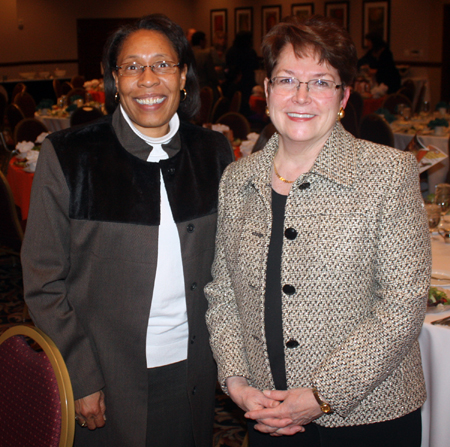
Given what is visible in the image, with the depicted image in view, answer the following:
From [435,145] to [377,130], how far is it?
68 centimetres

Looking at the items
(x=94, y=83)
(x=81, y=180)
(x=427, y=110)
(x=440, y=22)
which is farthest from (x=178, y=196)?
(x=440, y=22)

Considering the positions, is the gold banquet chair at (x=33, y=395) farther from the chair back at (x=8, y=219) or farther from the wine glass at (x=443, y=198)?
the chair back at (x=8, y=219)

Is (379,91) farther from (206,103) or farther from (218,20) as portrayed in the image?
(218,20)

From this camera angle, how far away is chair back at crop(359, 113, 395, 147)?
202 inches

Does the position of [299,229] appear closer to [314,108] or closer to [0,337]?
[314,108]

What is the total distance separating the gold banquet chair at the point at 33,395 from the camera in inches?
50.7

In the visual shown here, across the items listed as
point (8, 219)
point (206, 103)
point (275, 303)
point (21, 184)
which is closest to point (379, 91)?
point (206, 103)

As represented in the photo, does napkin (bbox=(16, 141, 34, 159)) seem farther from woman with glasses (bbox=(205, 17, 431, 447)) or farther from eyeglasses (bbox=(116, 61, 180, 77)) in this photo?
woman with glasses (bbox=(205, 17, 431, 447))

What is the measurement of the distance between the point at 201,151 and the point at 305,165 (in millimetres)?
449

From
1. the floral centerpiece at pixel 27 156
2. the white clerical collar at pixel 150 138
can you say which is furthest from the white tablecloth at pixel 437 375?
the floral centerpiece at pixel 27 156

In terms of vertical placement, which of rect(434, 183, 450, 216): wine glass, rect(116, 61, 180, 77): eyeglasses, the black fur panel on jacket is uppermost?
rect(116, 61, 180, 77): eyeglasses

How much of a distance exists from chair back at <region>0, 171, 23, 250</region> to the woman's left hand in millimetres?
2532

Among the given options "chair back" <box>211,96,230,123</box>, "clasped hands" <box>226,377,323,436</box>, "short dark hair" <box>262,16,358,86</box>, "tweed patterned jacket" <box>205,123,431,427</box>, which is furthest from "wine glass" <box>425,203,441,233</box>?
"chair back" <box>211,96,230,123</box>

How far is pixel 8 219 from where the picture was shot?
3.44m
